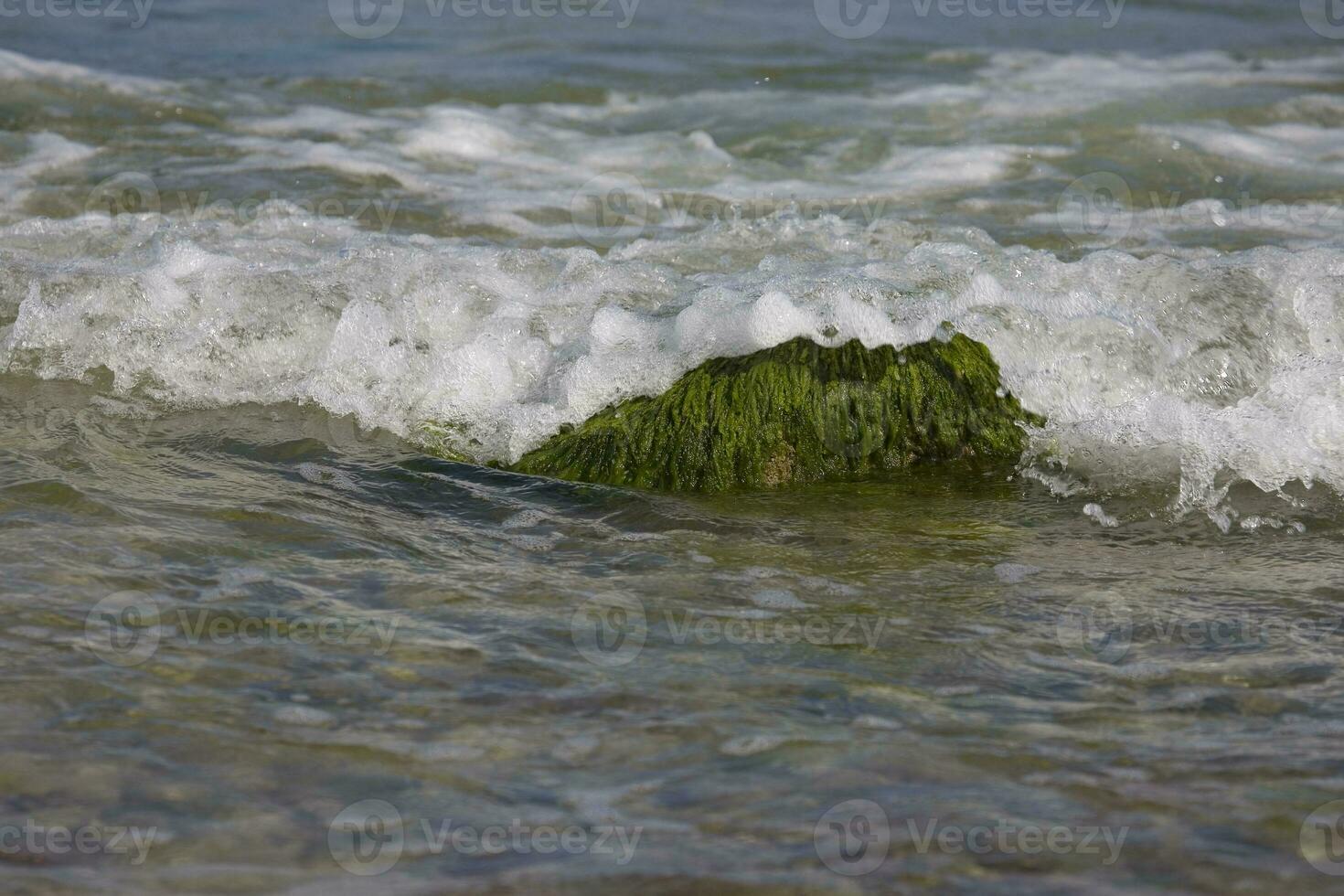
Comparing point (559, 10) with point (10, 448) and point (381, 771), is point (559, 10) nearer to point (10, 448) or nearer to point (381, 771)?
point (10, 448)

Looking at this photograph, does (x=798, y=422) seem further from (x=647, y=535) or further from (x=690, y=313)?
(x=647, y=535)

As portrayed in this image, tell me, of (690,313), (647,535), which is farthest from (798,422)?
(647,535)

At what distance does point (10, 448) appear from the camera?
468 cm

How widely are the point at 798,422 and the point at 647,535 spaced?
36.5 inches

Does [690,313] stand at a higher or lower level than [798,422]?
higher

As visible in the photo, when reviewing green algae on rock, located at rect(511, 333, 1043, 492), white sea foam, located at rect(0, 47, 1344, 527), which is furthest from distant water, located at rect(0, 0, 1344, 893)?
green algae on rock, located at rect(511, 333, 1043, 492)

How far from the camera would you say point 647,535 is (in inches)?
170

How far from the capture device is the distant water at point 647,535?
8.70 feet

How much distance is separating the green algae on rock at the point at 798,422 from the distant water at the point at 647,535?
0.13 metres

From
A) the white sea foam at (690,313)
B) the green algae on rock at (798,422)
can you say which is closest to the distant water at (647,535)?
the white sea foam at (690,313)

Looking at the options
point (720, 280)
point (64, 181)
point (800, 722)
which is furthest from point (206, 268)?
point (800, 722)

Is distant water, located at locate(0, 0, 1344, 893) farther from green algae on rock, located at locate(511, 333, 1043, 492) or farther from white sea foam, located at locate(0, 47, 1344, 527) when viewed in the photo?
green algae on rock, located at locate(511, 333, 1043, 492)

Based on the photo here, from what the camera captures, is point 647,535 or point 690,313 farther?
point 690,313

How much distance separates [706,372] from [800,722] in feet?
7.82
